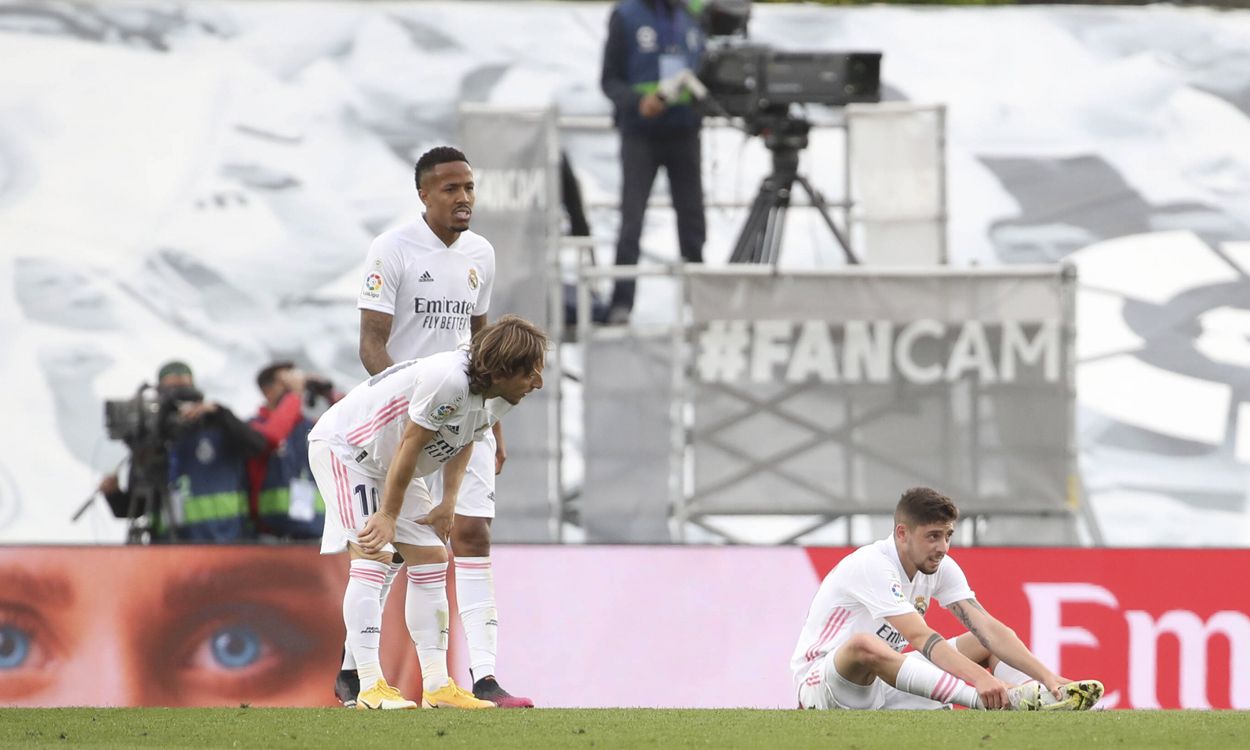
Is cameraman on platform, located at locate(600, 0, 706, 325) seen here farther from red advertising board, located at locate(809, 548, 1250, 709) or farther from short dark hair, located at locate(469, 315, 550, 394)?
short dark hair, located at locate(469, 315, 550, 394)

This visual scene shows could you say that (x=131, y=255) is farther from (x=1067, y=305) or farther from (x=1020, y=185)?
(x=1067, y=305)

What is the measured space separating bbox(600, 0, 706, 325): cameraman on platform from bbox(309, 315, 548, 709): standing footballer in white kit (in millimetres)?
4664

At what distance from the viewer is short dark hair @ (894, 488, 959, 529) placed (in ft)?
26.2

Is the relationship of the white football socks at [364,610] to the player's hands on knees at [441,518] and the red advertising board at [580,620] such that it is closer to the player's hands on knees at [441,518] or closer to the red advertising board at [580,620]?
the player's hands on knees at [441,518]

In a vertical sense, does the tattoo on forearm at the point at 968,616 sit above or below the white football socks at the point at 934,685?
above

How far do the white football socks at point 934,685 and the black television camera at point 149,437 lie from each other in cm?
502

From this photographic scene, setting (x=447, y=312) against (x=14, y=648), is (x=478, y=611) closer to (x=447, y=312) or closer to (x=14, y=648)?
(x=447, y=312)

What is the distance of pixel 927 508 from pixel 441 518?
6.51 feet

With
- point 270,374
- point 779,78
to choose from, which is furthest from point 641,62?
point 270,374

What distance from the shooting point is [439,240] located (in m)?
7.65

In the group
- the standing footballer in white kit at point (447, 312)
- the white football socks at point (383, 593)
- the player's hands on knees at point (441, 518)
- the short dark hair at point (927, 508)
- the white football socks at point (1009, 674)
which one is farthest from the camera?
the white football socks at point (1009, 674)

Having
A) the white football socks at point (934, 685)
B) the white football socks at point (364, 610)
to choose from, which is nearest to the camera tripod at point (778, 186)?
the white football socks at point (934, 685)

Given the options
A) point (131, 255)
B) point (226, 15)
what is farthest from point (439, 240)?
point (226, 15)

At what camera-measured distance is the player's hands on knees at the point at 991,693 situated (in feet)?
25.0
